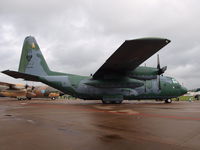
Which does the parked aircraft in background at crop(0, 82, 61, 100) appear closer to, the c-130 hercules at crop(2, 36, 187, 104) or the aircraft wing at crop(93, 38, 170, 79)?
the c-130 hercules at crop(2, 36, 187, 104)

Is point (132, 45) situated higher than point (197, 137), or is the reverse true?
point (132, 45)

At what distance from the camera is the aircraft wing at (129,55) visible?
41.7 ft

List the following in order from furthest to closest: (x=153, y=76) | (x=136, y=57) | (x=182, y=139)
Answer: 1. (x=153, y=76)
2. (x=136, y=57)
3. (x=182, y=139)

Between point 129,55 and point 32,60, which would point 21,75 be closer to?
point 32,60

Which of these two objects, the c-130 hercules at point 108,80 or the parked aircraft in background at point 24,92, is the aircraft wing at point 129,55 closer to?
the c-130 hercules at point 108,80

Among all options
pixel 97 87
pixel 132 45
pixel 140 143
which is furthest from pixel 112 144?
pixel 97 87

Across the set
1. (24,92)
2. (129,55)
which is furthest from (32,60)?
(24,92)

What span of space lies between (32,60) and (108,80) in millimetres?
9725

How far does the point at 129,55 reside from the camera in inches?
584

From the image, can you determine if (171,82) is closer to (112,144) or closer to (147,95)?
(147,95)

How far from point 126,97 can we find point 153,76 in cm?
391

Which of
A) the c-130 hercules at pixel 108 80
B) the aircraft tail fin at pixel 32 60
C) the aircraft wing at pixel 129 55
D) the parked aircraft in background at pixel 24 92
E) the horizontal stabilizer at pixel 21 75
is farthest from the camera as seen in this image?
the parked aircraft in background at pixel 24 92

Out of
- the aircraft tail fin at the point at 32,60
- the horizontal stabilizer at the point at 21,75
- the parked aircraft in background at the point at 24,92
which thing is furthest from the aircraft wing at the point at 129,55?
the parked aircraft in background at the point at 24,92

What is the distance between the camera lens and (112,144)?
3996 millimetres
